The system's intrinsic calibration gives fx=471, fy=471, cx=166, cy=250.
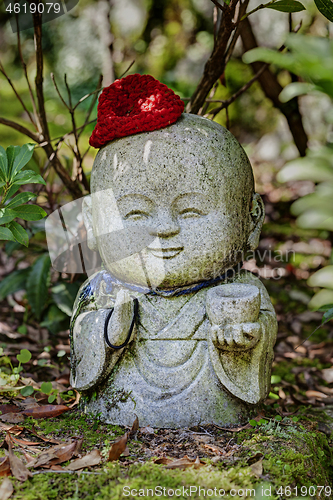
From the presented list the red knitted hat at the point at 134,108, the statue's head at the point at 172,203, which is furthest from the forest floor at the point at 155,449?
the red knitted hat at the point at 134,108

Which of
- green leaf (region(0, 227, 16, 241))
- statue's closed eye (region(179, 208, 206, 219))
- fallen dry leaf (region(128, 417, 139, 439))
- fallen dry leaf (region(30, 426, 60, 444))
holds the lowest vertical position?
fallen dry leaf (region(128, 417, 139, 439))

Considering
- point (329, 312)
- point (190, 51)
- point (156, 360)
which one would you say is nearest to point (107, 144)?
point (156, 360)

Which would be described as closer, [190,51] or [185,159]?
[185,159]

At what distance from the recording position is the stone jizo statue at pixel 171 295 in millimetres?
2350

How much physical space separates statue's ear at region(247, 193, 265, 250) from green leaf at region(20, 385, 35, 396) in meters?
1.49

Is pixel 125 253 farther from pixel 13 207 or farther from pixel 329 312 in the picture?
pixel 329 312

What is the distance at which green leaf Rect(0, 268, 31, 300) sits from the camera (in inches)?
146

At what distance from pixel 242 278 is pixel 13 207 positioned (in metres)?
1.29

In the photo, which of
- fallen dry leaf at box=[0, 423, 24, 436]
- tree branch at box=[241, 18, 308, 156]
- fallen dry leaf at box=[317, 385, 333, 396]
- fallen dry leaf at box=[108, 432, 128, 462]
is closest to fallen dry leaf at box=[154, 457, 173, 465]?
fallen dry leaf at box=[108, 432, 128, 462]

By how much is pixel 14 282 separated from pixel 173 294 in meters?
1.80

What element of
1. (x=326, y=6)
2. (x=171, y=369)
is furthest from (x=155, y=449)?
(x=326, y=6)

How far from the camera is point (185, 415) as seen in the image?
2.33m

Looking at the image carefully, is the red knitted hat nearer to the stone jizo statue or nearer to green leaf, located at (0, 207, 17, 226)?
the stone jizo statue

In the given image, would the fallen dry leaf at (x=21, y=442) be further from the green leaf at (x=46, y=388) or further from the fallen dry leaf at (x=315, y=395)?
the fallen dry leaf at (x=315, y=395)
